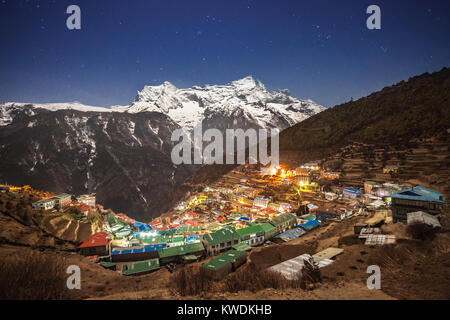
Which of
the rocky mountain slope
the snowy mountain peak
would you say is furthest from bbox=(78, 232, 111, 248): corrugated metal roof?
the snowy mountain peak

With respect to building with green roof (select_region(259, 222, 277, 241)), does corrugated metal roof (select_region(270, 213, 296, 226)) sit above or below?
above

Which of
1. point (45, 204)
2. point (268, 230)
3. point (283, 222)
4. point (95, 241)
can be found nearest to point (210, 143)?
point (283, 222)

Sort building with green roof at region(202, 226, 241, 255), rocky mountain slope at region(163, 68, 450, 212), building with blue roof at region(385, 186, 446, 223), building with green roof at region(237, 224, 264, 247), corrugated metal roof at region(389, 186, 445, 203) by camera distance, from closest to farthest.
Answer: building with blue roof at region(385, 186, 446, 223) < corrugated metal roof at region(389, 186, 445, 203) < building with green roof at region(202, 226, 241, 255) < building with green roof at region(237, 224, 264, 247) < rocky mountain slope at region(163, 68, 450, 212)

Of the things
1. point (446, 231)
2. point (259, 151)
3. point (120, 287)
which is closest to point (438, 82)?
point (259, 151)

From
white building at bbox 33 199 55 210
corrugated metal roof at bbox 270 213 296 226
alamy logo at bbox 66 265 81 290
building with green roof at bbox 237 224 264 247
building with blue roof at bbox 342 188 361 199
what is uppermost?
alamy logo at bbox 66 265 81 290

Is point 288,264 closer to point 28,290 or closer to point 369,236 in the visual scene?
point 369,236

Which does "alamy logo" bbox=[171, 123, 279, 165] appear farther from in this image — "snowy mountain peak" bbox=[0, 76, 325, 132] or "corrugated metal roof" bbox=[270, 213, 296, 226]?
"corrugated metal roof" bbox=[270, 213, 296, 226]
